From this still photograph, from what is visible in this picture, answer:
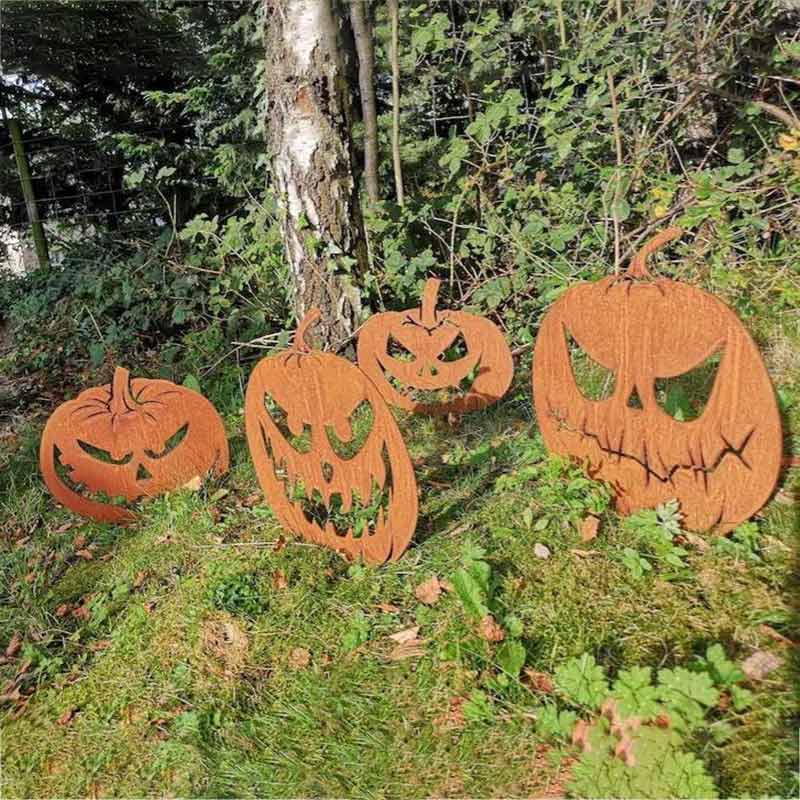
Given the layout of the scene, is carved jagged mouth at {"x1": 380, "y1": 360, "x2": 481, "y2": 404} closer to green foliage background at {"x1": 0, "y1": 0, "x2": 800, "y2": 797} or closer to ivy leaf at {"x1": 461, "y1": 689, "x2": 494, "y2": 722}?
green foliage background at {"x1": 0, "y1": 0, "x2": 800, "y2": 797}

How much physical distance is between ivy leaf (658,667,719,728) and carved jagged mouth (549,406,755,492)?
29.1 inches

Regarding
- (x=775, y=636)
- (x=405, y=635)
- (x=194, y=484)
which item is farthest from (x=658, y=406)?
(x=194, y=484)

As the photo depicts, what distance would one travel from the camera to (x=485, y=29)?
414 centimetres

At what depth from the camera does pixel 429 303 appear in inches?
140

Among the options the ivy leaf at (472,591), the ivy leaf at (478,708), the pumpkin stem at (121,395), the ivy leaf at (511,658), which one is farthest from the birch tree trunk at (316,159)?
the ivy leaf at (478,708)

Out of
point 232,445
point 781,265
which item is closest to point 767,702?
point 232,445

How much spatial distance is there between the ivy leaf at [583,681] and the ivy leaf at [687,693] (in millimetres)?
155

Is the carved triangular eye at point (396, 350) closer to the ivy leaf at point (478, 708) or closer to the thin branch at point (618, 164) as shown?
the thin branch at point (618, 164)

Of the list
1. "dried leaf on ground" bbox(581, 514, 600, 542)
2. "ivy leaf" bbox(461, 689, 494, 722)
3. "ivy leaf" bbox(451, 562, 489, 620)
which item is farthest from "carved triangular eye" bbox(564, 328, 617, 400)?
"ivy leaf" bbox(461, 689, 494, 722)

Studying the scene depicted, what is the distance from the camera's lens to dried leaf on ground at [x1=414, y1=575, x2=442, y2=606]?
219 centimetres

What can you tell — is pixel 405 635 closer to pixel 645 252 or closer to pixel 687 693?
pixel 687 693

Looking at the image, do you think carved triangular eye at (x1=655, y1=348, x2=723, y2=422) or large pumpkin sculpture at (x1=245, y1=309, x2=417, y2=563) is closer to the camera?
large pumpkin sculpture at (x1=245, y1=309, x2=417, y2=563)

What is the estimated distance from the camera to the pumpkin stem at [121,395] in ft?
9.49

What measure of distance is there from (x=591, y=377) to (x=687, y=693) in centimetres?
209
